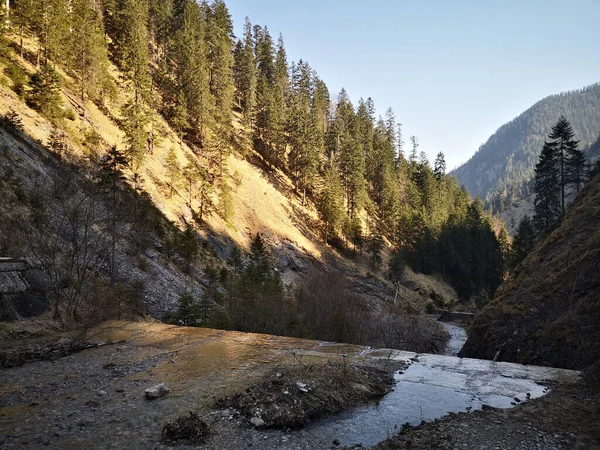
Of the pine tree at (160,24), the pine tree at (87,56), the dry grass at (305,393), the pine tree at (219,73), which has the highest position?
the pine tree at (160,24)

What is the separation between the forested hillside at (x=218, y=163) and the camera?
2567 cm

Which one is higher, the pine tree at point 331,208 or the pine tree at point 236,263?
the pine tree at point 331,208

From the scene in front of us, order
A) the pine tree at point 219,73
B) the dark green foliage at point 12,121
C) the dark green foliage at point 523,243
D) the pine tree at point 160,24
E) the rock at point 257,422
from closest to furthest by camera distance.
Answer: the rock at point 257,422 < the dark green foliage at point 12,121 < the dark green foliage at point 523,243 < the pine tree at point 219,73 < the pine tree at point 160,24

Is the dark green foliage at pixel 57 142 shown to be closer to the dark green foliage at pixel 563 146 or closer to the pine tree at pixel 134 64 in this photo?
the pine tree at pixel 134 64

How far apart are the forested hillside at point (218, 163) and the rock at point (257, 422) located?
11238mm

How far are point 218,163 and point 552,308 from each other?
128 feet

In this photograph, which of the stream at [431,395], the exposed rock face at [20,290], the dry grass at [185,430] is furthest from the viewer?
the exposed rock face at [20,290]

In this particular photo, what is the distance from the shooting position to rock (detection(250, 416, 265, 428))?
229 inches

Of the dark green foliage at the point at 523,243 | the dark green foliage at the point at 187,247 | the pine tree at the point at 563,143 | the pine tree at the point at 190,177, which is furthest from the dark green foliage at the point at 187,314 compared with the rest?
the pine tree at the point at 563,143

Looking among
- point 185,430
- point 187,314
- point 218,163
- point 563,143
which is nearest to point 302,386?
point 185,430

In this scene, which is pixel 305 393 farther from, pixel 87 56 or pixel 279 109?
pixel 279 109

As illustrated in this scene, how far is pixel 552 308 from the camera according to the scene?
671 inches

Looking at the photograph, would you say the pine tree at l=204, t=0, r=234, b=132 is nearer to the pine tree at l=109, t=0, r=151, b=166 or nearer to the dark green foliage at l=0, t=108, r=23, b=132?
the pine tree at l=109, t=0, r=151, b=166

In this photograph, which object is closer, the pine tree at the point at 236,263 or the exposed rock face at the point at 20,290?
the exposed rock face at the point at 20,290
